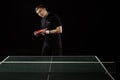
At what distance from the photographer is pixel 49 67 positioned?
5695 millimetres

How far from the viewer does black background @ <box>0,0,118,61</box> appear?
9016 millimetres

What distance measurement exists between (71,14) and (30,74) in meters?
4.33

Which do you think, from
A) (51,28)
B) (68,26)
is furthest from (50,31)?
(68,26)

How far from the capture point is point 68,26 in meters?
9.06

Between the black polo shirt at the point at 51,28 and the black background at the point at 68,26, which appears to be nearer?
the black polo shirt at the point at 51,28

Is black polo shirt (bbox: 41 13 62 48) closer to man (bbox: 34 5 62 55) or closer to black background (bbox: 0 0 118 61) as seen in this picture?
man (bbox: 34 5 62 55)

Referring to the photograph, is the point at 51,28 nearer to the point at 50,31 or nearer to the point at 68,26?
the point at 50,31

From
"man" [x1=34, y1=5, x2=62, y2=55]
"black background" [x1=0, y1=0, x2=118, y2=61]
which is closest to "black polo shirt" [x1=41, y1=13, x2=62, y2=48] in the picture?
"man" [x1=34, y1=5, x2=62, y2=55]

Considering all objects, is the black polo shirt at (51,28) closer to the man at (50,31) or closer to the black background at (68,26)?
the man at (50,31)

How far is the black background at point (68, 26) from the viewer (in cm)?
902

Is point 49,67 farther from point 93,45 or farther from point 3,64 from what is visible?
point 93,45

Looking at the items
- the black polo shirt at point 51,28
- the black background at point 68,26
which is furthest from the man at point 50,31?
the black background at point 68,26

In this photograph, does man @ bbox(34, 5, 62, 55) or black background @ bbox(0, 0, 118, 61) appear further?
black background @ bbox(0, 0, 118, 61)

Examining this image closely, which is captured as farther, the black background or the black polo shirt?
the black background
